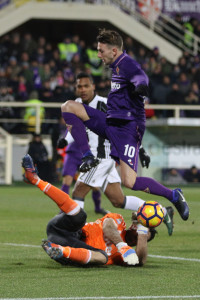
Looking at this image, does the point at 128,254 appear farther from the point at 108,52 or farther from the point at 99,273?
the point at 108,52

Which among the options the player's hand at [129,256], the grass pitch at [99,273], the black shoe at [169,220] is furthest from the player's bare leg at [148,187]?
the player's hand at [129,256]

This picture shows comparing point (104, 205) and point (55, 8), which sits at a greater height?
point (55, 8)

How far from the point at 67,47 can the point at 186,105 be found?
4.32 meters

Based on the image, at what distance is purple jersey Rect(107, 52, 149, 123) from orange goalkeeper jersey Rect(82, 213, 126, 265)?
50.7 inches

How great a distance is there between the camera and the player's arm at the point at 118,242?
7051 mm

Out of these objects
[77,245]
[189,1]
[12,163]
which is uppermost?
[189,1]

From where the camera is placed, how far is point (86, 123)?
27.5ft

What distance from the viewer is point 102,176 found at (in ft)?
30.5

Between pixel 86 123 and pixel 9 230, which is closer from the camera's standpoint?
pixel 86 123

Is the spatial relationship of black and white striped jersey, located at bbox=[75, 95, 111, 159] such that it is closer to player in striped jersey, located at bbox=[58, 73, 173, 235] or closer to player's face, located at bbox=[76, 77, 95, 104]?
player in striped jersey, located at bbox=[58, 73, 173, 235]

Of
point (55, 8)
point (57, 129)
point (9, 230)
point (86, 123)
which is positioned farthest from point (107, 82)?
point (86, 123)

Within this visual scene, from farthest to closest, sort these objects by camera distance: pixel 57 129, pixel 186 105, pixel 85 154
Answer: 1. pixel 186 105
2. pixel 57 129
3. pixel 85 154

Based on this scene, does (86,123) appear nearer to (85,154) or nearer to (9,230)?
(85,154)

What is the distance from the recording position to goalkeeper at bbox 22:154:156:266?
23.2 ft
